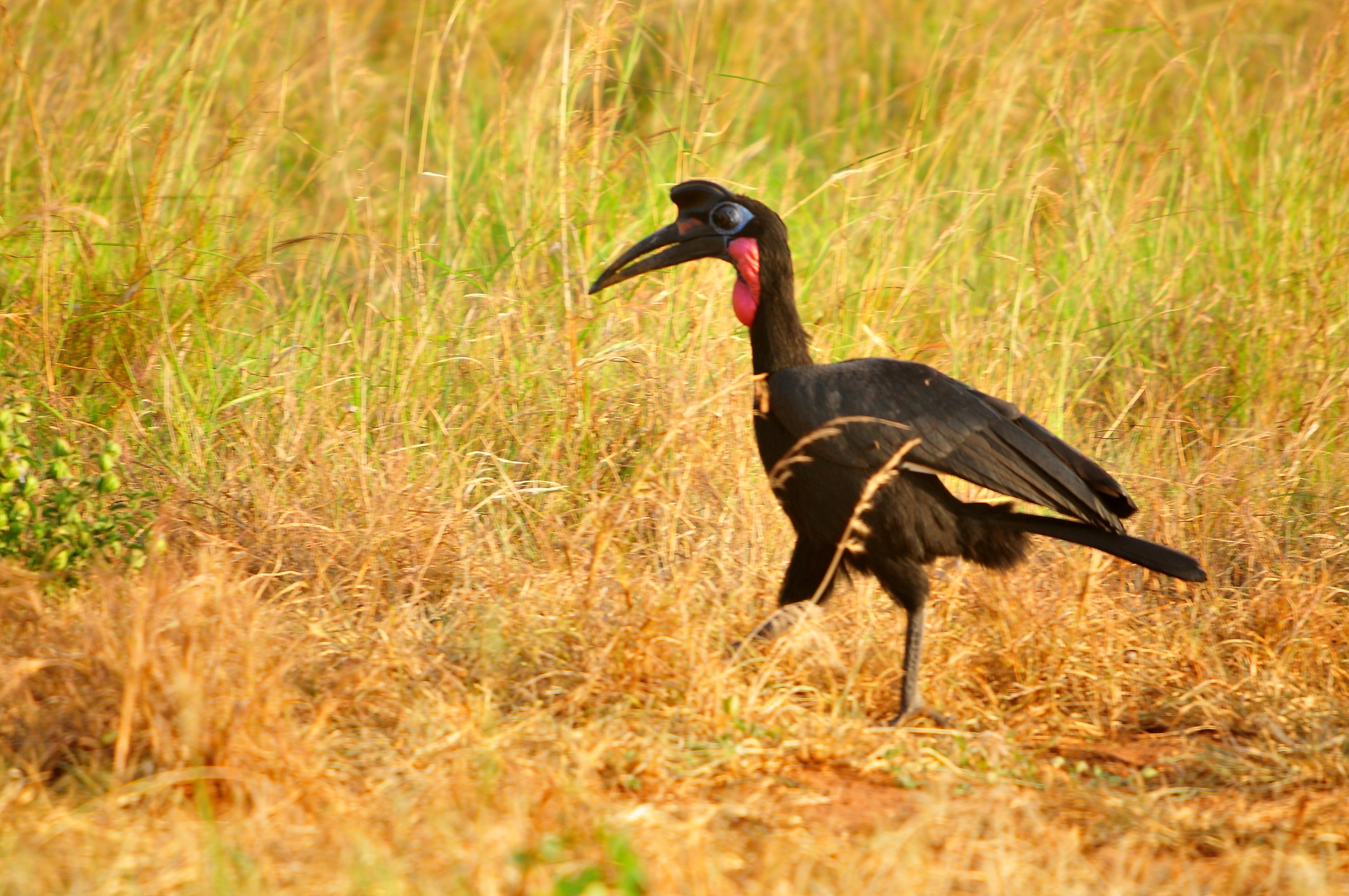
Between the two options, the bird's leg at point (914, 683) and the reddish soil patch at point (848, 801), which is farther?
the bird's leg at point (914, 683)

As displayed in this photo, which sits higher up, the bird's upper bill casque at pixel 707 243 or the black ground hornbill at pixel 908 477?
the bird's upper bill casque at pixel 707 243

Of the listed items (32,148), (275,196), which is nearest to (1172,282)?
(275,196)

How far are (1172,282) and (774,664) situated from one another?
9.23ft

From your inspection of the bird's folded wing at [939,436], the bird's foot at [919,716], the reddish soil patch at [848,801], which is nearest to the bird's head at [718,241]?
the bird's folded wing at [939,436]

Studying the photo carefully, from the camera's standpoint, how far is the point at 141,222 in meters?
4.29

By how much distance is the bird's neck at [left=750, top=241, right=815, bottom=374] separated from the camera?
11.8 ft

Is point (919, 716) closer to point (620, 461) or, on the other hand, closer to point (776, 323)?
point (776, 323)

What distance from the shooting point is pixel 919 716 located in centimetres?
331

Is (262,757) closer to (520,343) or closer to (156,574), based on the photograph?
(156,574)

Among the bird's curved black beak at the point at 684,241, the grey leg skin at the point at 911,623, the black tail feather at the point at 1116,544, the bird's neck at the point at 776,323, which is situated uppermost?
→ the bird's curved black beak at the point at 684,241

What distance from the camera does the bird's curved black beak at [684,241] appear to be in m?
3.70

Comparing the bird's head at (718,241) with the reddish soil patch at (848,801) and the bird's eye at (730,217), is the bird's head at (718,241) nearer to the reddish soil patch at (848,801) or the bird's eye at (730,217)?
the bird's eye at (730,217)

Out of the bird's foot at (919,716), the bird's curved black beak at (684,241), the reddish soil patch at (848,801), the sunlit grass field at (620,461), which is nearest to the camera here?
the sunlit grass field at (620,461)

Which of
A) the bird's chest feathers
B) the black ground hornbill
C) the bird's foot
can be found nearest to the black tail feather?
the black ground hornbill
